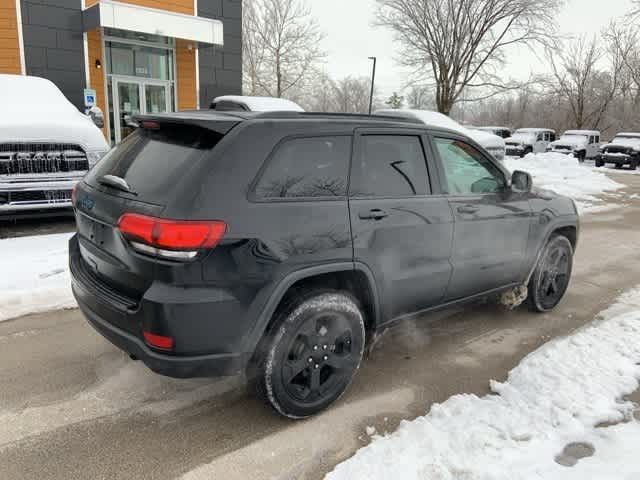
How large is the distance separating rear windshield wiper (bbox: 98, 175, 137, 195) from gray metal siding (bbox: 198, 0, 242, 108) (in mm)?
13908

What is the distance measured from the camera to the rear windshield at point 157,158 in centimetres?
265

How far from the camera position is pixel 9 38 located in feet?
41.9

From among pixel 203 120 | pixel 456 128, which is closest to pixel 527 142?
pixel 456 128

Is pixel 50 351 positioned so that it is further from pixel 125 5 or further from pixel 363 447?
pixel 125 5

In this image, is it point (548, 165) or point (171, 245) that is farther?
point (548, 165)

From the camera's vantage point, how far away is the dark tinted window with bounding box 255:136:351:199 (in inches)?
109

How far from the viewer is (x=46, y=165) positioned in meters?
6.55

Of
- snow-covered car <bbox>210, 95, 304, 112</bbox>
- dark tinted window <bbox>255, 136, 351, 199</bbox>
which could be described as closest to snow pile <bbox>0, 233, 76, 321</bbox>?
dark tinted window <bbox>255, 136, 351, 199</bbox>

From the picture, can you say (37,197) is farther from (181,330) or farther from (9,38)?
(9,38)

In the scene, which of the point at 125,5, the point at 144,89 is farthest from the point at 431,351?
the point at 144,89

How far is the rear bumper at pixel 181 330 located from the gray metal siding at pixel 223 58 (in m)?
14.4

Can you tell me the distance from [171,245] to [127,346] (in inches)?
26.1

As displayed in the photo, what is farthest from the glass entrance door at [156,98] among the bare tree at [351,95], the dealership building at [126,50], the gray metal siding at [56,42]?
the bare tree at [351,95]

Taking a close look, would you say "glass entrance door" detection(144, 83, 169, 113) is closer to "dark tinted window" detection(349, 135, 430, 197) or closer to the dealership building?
the dealership building
